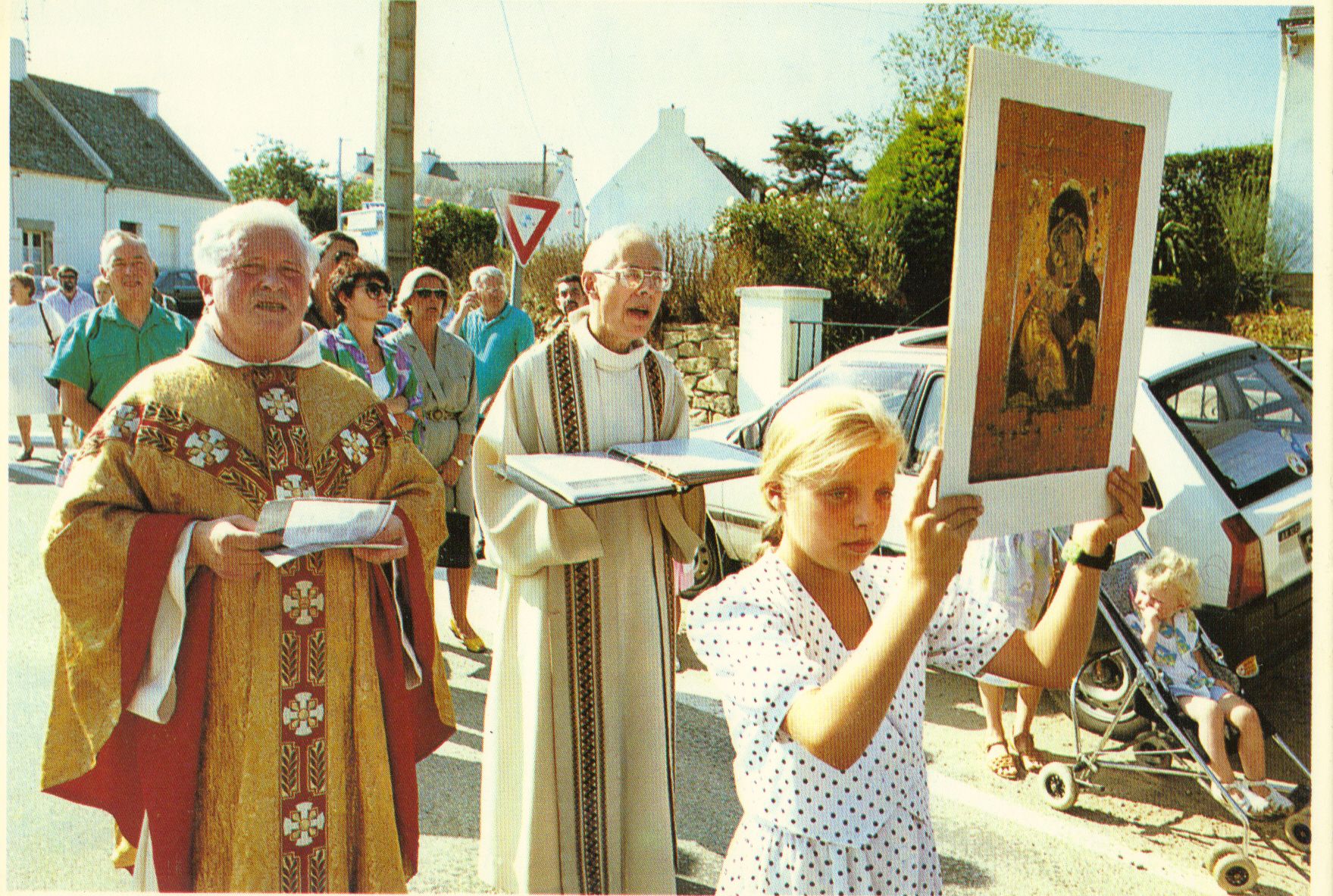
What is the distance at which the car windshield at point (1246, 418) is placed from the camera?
13.2 feet

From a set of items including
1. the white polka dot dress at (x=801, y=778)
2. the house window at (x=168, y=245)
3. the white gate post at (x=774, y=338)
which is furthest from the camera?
the white gate post at (x=774, y=338)

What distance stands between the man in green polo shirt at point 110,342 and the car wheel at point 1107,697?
3913mm

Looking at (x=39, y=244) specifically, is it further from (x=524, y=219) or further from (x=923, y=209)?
(x=923, y=209)

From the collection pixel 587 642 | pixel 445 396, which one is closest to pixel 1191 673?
pixel 587 642

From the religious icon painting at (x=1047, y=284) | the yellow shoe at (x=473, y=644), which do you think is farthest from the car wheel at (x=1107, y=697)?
the yellow shoe at (x=473, y=644)

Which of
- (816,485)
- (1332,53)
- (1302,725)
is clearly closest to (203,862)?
(816,485)

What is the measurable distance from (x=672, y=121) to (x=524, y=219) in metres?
22.5

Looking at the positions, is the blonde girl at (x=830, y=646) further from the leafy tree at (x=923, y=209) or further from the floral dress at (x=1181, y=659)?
the leafy tree at (x=923, y=209)

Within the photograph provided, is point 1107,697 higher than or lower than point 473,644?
higher

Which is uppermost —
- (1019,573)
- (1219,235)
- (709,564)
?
(1219,235)

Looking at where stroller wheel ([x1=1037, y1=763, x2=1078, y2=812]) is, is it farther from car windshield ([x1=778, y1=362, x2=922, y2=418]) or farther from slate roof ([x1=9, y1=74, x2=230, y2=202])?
slate roof ([x1=9, y1=74, x2=230, y2=202])

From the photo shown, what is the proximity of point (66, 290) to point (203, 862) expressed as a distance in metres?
8.00

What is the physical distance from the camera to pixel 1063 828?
355cm

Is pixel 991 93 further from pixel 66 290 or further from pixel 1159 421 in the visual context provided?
pixel 66 290
